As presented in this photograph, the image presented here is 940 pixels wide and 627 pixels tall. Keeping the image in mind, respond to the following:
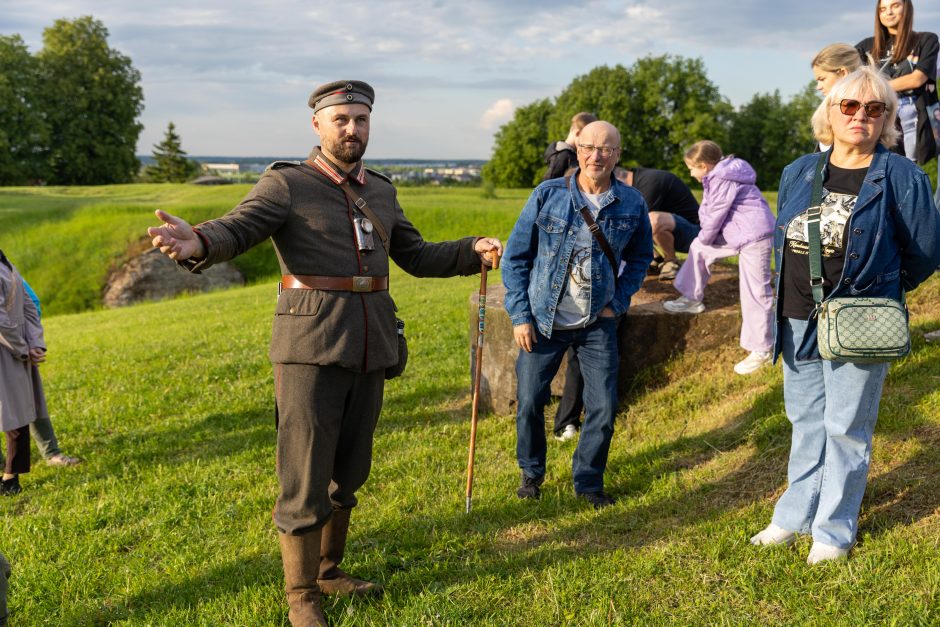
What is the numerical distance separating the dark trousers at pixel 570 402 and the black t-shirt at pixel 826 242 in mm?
2752

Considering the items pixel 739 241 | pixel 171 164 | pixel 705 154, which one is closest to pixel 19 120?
pixel 171 164

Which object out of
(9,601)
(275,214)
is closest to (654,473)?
(275,214)

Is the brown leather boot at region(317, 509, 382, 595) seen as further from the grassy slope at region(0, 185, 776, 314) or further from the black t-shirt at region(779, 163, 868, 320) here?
the grassy slope at region(0, 185, 776, 314)

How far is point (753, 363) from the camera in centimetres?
702

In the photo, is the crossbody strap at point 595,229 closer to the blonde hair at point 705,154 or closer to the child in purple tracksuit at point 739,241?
the child in purple tracksuit at point 739,241

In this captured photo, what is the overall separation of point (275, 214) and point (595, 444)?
9.33 feet

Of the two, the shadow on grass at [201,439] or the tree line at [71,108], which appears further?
the tree line at [71,108]

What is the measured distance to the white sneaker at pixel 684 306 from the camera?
24.2 feet

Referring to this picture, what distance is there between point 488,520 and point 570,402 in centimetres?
188

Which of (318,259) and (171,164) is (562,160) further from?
(171,164)

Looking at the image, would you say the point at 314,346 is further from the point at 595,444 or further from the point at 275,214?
the point at 595,444

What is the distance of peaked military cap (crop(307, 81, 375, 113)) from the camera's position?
379 cm

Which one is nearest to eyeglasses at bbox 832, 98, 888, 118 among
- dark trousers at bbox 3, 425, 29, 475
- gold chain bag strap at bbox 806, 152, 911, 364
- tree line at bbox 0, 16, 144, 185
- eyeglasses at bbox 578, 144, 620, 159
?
gold chain bag strap at bbox 806, 152, 911, 364

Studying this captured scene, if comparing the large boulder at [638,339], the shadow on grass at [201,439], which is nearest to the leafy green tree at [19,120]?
the shadow on grass at [201,439]
